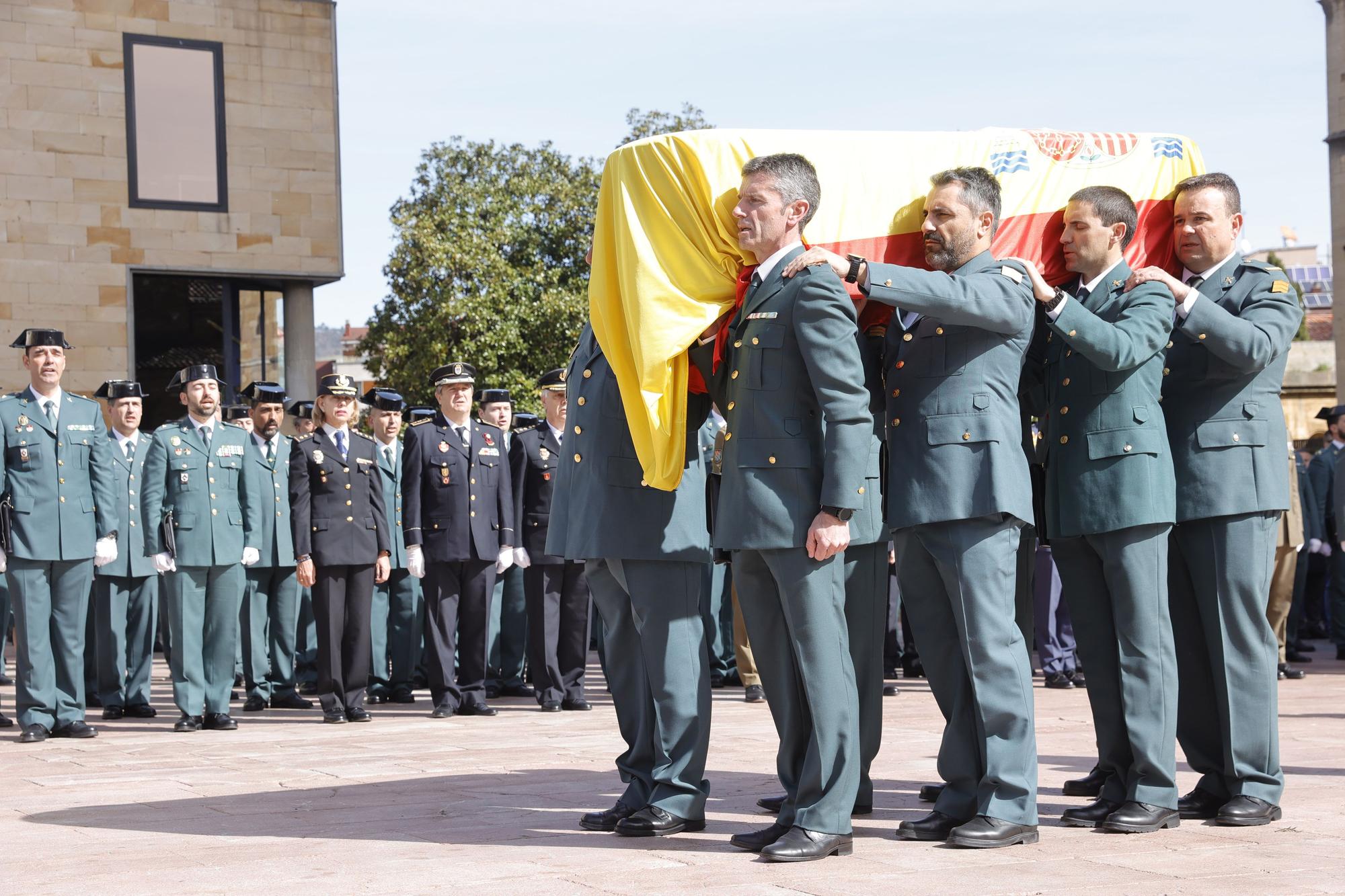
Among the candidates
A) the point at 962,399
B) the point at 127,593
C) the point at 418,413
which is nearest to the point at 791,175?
the point at 962,399

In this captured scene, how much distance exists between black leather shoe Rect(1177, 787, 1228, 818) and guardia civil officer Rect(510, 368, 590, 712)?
513 centimetres

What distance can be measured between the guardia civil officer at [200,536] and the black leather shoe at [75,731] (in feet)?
1.64

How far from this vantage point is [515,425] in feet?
40.8

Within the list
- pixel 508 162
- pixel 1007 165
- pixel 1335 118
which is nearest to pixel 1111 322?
pixel 1007 165

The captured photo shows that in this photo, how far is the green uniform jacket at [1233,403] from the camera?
546cm

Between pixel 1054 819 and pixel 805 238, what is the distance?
220 centimetres

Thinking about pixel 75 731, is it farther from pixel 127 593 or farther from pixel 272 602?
pixel 272 602

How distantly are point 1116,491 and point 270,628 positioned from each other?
746 cm

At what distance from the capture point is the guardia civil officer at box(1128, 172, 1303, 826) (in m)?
5.42

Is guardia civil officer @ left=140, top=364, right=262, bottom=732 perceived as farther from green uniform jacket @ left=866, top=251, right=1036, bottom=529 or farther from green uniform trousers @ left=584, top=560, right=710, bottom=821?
green uniform jacket @ left=866, top=251, right=1036, bottom=529

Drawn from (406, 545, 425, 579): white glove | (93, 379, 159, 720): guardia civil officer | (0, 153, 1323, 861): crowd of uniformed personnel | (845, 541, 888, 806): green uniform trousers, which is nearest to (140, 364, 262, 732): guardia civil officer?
(93, 379, 159, 720): guardia civil officer

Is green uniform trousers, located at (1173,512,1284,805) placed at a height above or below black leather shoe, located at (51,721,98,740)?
above

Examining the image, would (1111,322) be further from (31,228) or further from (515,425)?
(31,228)

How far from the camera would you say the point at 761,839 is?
5.02 meters
